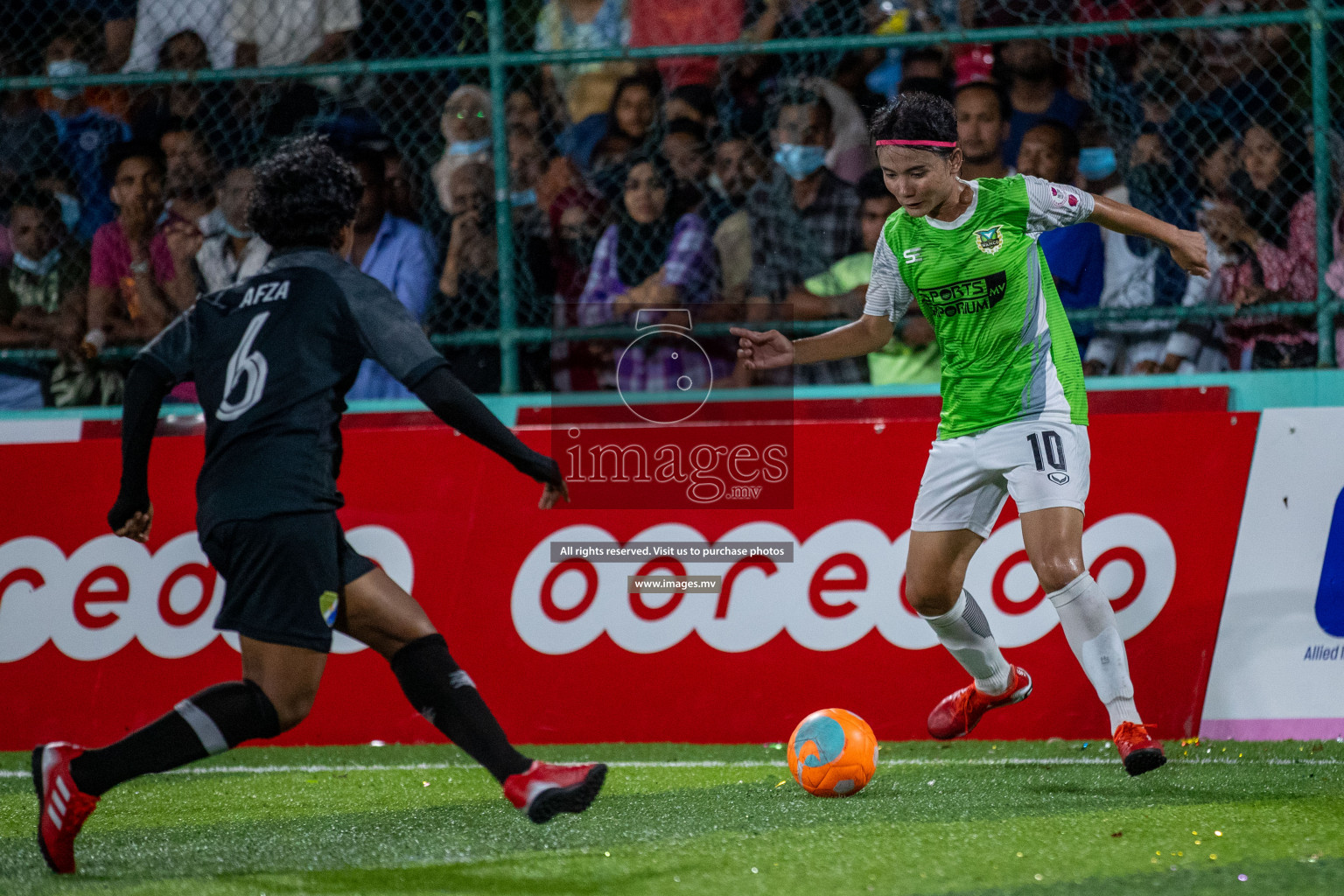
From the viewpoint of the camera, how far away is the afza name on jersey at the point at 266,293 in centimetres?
376

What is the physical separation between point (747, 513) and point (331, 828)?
93.4 inches

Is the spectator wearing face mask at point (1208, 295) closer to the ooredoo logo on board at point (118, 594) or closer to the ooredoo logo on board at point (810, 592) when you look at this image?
the ooredoo logo on board at point (810, 592)

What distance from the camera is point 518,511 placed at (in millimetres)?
6199

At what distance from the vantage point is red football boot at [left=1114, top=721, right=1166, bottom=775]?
14.4ft

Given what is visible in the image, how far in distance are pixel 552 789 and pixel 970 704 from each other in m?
2.18

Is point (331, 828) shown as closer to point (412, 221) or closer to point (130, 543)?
point (130, 543)

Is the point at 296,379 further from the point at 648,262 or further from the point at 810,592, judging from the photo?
the point at 648,262

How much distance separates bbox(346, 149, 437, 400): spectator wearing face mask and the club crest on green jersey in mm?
3311

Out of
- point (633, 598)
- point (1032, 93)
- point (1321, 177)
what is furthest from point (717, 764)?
point (1032, 93)

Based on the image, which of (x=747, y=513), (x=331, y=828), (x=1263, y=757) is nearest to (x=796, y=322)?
(x=747, y=513)

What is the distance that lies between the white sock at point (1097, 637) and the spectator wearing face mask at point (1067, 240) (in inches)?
99.3

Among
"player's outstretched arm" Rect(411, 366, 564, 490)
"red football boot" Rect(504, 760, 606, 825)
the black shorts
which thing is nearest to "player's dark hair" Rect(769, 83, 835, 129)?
"player's outstretched arm" Rect(411, 366, 564, 490)

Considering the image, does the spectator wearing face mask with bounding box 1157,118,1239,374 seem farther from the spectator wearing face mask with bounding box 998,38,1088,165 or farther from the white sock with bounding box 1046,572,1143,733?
the white sock with bounding box 1046,572,1143,733

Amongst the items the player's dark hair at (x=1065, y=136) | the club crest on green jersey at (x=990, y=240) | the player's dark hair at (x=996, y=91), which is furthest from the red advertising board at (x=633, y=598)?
the player's dark hair at (x=996, y=91)
